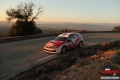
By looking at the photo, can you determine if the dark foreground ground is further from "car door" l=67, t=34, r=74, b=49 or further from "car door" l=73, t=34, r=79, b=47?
"car door" l=73, t=34, r=79, b=47

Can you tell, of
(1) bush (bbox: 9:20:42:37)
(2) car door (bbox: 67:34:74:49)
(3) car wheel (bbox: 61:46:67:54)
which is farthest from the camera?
(1) bush (bbox: 9:20:42:37)

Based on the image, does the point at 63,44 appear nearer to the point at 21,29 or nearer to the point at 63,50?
the point at 63,50

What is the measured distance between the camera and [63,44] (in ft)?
43.2

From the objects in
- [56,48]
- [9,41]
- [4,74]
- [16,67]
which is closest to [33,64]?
[16,67]

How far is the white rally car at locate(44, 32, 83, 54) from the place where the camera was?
1277cm

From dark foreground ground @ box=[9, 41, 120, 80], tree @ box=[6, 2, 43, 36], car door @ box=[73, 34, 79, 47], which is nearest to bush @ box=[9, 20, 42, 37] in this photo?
tree @ box=[6, 2, 43, 36]

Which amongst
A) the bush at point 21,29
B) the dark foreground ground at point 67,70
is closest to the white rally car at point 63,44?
the dark foreground ground at point 67,70

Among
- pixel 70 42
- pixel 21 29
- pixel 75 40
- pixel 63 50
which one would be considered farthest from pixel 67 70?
pixel 21 29

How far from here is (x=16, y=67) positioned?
9.46 meters

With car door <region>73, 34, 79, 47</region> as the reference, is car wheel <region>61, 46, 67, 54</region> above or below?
below

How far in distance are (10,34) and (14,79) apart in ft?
109

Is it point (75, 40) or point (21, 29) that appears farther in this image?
point (21, 29)

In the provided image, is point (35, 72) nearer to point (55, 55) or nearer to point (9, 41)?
point (55, 55)

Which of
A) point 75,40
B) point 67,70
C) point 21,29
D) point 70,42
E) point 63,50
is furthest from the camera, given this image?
point 21,29
